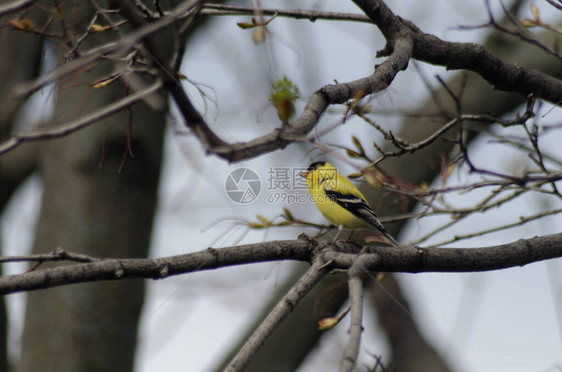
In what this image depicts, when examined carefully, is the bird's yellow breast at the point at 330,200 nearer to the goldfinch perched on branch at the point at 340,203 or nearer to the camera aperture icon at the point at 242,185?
the goldfinch perched on branch at the point at 340,203

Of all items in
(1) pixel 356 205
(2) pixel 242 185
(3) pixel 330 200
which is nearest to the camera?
(2) pixel 242 185

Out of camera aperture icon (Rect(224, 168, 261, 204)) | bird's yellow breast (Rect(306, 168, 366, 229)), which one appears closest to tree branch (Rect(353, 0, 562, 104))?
camera aperture icon (Rect(224, 168, 261, 204))

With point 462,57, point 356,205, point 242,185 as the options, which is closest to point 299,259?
point 242,185

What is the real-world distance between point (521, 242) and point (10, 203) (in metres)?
6.33

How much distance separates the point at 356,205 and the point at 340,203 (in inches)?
6.4

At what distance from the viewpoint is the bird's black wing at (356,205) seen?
4742mm

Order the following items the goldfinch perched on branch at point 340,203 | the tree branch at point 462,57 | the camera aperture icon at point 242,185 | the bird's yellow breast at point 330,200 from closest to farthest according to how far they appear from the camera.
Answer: the tree branch at point 462,57 < the camera aperture icon at point 242,185 < the goldfinch perched on branch at point 340,203 < the bird's yellow breast at point 330,200

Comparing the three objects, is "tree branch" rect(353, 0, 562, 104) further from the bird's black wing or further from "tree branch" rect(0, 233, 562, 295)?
the bird's black wing

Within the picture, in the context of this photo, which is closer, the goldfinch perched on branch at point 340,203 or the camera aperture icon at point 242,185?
the camera aperture icon at point 242,185

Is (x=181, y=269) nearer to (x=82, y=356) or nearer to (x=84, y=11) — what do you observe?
(x=82, y=356)

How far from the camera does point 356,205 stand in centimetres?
497

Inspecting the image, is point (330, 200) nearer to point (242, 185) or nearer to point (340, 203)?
point (340, 203)

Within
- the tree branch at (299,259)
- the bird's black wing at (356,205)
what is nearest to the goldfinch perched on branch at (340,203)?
the bird's black wing at (356,205)

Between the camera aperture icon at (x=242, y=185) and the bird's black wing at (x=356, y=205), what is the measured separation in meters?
1.86
